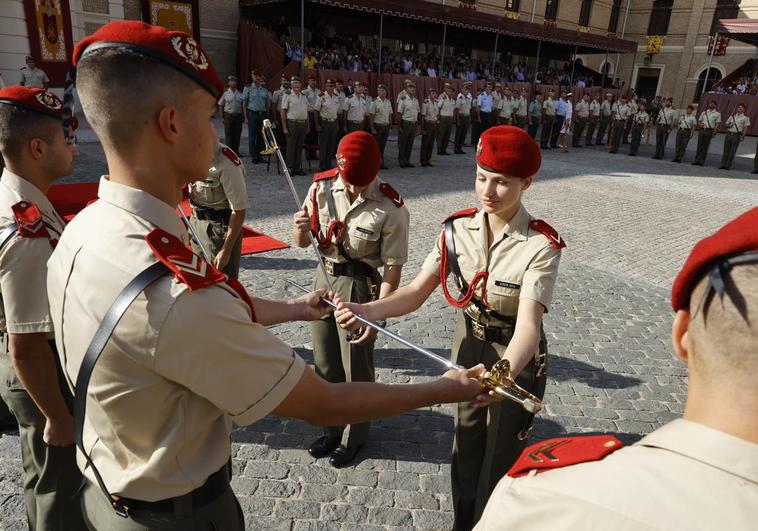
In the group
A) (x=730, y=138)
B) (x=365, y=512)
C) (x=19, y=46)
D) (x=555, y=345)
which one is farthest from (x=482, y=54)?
(x=365, y=512)

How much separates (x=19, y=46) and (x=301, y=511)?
20.3 m

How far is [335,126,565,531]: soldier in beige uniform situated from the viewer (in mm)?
2516

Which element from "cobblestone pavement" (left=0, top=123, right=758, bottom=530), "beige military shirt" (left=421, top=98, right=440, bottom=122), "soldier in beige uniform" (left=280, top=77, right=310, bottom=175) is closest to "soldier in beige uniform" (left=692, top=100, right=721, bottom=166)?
"cobblestone pavement" (left=0, top=123, right=758, bottom=530)

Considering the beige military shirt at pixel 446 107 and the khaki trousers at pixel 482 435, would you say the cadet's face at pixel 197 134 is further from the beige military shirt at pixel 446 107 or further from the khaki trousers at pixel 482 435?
the beige military shirt at pixel 446 107

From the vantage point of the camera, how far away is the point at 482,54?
31891 mm

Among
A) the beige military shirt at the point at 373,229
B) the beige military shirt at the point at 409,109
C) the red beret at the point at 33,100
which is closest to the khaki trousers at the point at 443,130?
the beige military shirt at the point at 409,109

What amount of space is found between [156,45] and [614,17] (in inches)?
1927

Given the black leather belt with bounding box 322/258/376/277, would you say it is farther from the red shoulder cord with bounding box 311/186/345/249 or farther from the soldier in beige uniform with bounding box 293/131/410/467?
the red shoulder cord with bounding box 311/186/345/249

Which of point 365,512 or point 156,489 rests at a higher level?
point 156,489

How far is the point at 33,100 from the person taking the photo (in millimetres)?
2449

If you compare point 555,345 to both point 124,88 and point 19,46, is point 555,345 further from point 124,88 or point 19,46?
point 19,46

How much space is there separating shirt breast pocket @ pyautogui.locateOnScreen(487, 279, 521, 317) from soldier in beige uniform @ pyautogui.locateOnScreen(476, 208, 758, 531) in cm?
158

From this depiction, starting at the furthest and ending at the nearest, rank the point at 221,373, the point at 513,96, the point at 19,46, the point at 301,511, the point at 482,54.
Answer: the point at 482,54, the point at 513,96, the point at 19,46, the point at 301,511, the point at 221,373

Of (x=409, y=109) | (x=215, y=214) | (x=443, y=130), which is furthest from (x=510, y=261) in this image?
(x=443, y=130)
